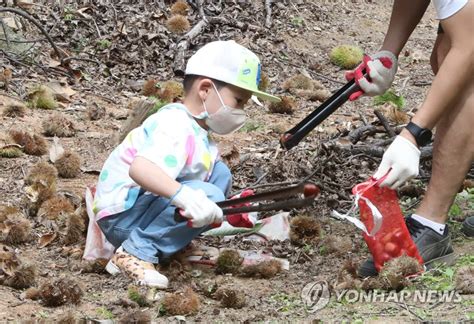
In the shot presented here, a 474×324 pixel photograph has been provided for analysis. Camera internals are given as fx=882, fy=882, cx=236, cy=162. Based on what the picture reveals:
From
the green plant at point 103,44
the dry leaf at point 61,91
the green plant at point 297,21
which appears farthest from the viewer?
the green plant at point 297,21

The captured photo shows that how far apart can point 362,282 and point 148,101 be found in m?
2.23

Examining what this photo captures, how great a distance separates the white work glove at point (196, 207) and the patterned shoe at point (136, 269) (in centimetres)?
26

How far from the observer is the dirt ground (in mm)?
2988

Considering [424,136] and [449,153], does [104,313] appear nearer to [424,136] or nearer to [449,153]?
[424,136]

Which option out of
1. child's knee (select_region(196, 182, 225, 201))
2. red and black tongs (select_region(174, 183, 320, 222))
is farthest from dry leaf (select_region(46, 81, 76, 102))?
red and black tongs (select_region(174, 183, 320, 222))

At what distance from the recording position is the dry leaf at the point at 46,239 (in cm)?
376

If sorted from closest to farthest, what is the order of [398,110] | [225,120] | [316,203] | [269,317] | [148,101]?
[269,317]
[225,120]
[316,203]
[148,101]
[398,110]

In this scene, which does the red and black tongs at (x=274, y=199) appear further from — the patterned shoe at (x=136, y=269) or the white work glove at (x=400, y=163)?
the white work glove at (x=400, y=163)

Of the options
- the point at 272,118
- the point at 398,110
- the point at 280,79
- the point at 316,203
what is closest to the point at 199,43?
the point at 280,79

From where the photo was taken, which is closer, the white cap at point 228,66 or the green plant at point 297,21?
the white cap at point 228,66

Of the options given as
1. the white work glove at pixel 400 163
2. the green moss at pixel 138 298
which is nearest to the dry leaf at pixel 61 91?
the green moss at pixel 138 298

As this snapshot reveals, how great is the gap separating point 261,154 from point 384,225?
73.8 inches

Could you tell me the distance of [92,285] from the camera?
10.8ft

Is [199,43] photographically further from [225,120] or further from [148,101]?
[225,120]
